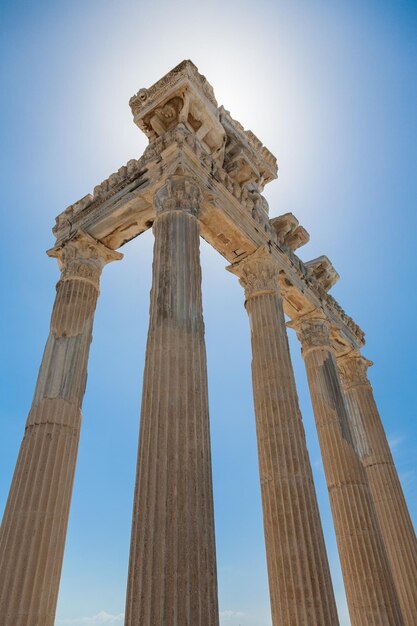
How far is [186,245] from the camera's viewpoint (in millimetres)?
17594

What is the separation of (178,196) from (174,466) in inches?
430

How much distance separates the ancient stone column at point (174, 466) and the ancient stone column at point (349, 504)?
38.4 ft

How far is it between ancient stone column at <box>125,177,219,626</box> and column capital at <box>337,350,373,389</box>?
18007 mm

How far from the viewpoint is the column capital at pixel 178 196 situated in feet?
61.9

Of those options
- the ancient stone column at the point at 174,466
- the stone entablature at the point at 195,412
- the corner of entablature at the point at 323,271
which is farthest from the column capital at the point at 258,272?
the corner of entablature at the point at 323,271

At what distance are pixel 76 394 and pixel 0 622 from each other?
25.6ft

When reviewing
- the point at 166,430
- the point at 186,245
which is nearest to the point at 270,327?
the point at 186,245

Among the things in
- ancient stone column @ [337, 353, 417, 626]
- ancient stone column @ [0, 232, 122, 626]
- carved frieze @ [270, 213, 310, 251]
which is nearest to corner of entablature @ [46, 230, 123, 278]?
ancient stone column @ [0, 232, 122, 626]

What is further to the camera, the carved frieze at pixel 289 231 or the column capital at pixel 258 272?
the carved frieze at pixel 289 231

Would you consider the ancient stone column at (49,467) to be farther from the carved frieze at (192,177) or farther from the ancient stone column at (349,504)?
the ancient stone column at (349,504)

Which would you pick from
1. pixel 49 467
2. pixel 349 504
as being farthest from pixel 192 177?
pixel 349 504

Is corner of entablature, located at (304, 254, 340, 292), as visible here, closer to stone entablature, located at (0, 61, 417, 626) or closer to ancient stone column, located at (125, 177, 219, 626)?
stone entablature, located at (0, 61, 417, 626)

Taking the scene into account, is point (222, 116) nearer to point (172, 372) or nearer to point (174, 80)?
point (174, 80)

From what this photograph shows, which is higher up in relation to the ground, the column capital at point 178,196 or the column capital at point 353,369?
the column capital at point 353,369
